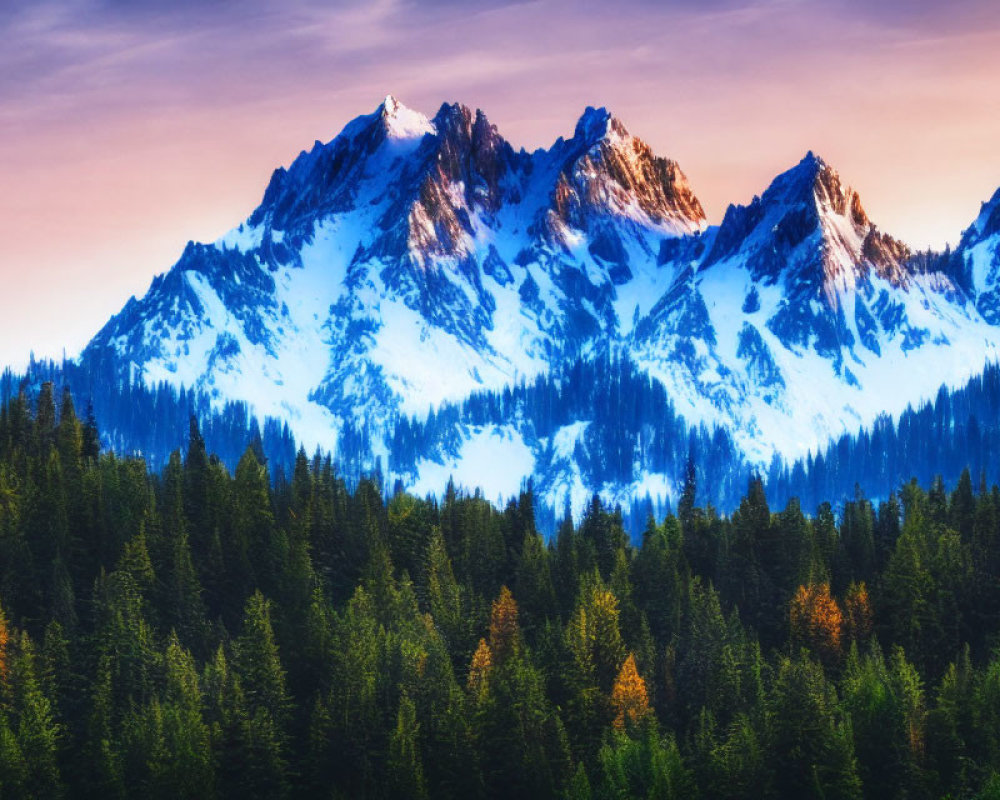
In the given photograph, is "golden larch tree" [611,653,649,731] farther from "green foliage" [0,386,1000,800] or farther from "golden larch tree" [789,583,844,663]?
"golden larch tree" [789,583,844,663]

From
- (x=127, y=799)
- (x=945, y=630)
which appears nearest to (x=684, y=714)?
(x=945, y=630)

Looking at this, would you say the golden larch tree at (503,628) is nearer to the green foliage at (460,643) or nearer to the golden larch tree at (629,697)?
the green foliage at (460,643)

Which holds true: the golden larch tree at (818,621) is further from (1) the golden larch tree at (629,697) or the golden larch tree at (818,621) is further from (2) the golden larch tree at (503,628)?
(2) the golden larch tree at (503,628)

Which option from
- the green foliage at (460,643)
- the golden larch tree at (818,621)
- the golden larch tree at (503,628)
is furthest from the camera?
the golden larch tree at (818,621)

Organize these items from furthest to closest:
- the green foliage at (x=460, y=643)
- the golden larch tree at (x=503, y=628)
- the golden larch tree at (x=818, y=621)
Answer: the golden larch tree at (x=818, y=621)
the golden larch tree at (x=503, y=628)
the green foliage at (x=460, y=643)

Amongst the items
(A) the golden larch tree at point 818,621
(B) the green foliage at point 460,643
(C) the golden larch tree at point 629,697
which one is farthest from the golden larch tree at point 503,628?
(A) the golden larch tree at point 818,621

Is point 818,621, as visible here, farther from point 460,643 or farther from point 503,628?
point 460,643

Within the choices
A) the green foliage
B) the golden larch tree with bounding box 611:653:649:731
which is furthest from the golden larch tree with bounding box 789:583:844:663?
the golden larch tree with bounding box 611:653:649:731

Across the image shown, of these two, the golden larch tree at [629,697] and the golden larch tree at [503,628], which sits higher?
the golden larch tree at [503,628]

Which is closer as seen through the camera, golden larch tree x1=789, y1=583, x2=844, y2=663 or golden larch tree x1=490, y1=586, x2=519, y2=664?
golden larch tree x1=490, y1=586, x2=519, y2=664

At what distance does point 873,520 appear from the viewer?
17012 cm

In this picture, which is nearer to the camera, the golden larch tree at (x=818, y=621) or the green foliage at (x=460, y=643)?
the green foliage at (x=460, y=643)

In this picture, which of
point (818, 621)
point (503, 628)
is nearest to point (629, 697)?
point (503, 628)

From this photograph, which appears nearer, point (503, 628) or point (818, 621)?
point (503, 628)
